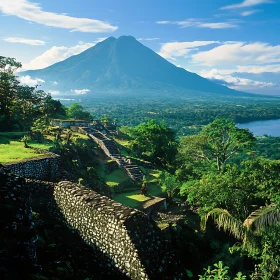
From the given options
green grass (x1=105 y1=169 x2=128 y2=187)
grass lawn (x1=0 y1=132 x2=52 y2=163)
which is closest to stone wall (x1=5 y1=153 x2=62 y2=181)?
grass lawn (x1=0 y1=132 x2=52 y2=163)

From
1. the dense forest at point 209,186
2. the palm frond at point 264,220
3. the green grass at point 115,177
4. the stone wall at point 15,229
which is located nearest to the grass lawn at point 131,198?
the green grass at point 115,177

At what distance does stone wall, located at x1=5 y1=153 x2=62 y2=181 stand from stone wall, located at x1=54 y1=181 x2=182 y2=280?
441 centimetres

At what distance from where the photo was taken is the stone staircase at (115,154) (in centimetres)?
1748

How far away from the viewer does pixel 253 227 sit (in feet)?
29.3

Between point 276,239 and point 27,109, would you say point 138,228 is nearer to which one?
point 276,239

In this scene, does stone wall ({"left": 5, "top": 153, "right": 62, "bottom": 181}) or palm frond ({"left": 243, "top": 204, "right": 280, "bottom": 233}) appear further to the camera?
stone wall ({"left": 5, "top": 153, "right": 62, "bottom": 181})

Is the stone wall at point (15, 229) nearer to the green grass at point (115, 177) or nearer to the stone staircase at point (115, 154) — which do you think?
the green grass at point (115, 177)

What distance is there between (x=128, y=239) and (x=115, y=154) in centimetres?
1419

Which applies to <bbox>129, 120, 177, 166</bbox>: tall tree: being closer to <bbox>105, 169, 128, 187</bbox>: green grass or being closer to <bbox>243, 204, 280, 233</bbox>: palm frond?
<bbox>105, 169, 128, 187</bbox>: green grass

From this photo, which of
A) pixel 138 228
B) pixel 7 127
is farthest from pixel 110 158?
pixel 138 228

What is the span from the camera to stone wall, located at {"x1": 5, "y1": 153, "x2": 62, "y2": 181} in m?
10.3

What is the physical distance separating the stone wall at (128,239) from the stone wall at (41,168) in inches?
174

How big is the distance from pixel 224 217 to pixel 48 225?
5.61m

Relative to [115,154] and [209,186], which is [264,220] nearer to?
[209,186]
